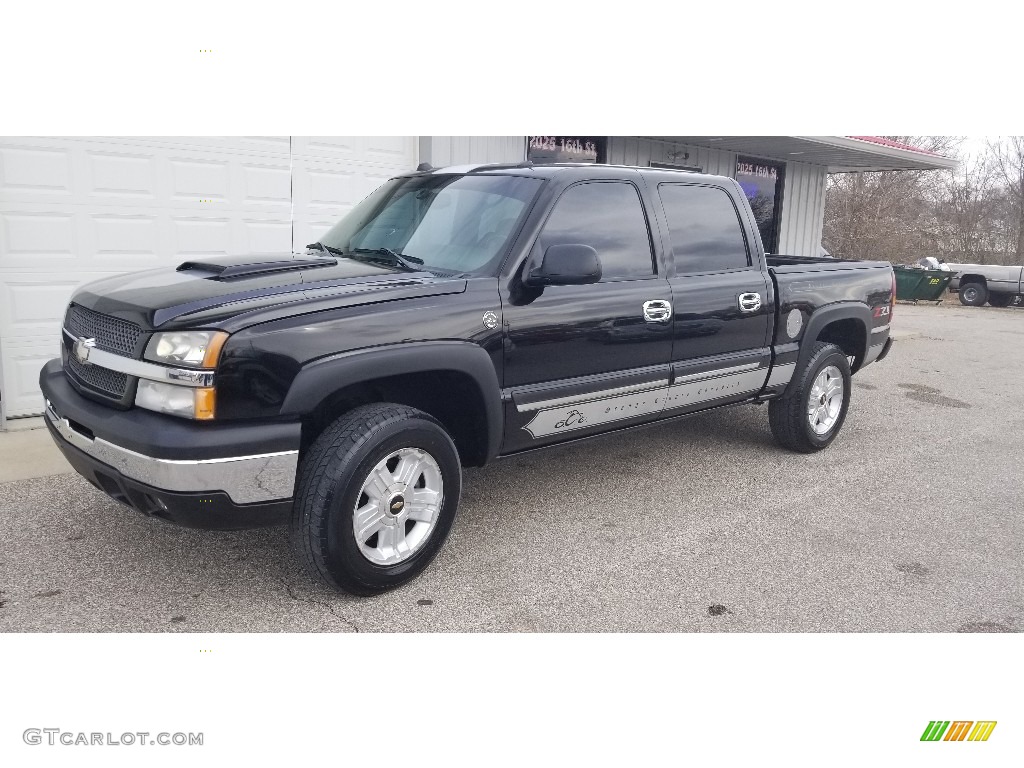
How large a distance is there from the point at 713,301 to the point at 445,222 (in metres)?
1.71

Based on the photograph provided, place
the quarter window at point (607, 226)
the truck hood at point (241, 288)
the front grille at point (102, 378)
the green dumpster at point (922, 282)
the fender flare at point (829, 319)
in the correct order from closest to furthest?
the truck hood at point (241, 288) → the front grille at point (102, 378) → the quarter window at point (607, 226) → the fender flare at point (829, 319) → the green dumpster at point (922, 282)

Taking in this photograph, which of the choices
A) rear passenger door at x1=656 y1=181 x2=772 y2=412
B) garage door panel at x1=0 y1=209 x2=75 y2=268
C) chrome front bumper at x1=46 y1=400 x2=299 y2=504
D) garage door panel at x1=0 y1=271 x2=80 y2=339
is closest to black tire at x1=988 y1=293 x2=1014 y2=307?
rear passenger door at x1=656 y1=181 x2=772 y2=412

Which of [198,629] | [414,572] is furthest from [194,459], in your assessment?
[414,572]

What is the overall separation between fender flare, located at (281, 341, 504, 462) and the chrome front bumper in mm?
217

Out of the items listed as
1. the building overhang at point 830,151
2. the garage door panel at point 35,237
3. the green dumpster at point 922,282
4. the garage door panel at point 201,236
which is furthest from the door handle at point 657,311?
the green dumpster at point 922,282

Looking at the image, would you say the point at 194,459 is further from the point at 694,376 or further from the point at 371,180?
the point at 371,180

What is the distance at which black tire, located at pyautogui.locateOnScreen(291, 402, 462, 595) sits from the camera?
314 cm

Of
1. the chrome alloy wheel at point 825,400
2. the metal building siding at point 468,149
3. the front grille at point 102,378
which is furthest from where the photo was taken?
the metal building siding at point 468,149

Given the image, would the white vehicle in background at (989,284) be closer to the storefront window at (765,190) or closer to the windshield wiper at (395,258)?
the storefront window at (765,190)

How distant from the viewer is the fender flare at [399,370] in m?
3.09

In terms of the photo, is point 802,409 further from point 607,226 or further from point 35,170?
point 35,170

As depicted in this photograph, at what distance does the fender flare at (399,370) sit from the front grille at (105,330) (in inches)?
27.2

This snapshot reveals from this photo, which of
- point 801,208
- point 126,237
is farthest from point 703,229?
point 801,208

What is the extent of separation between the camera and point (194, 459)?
289 cm
